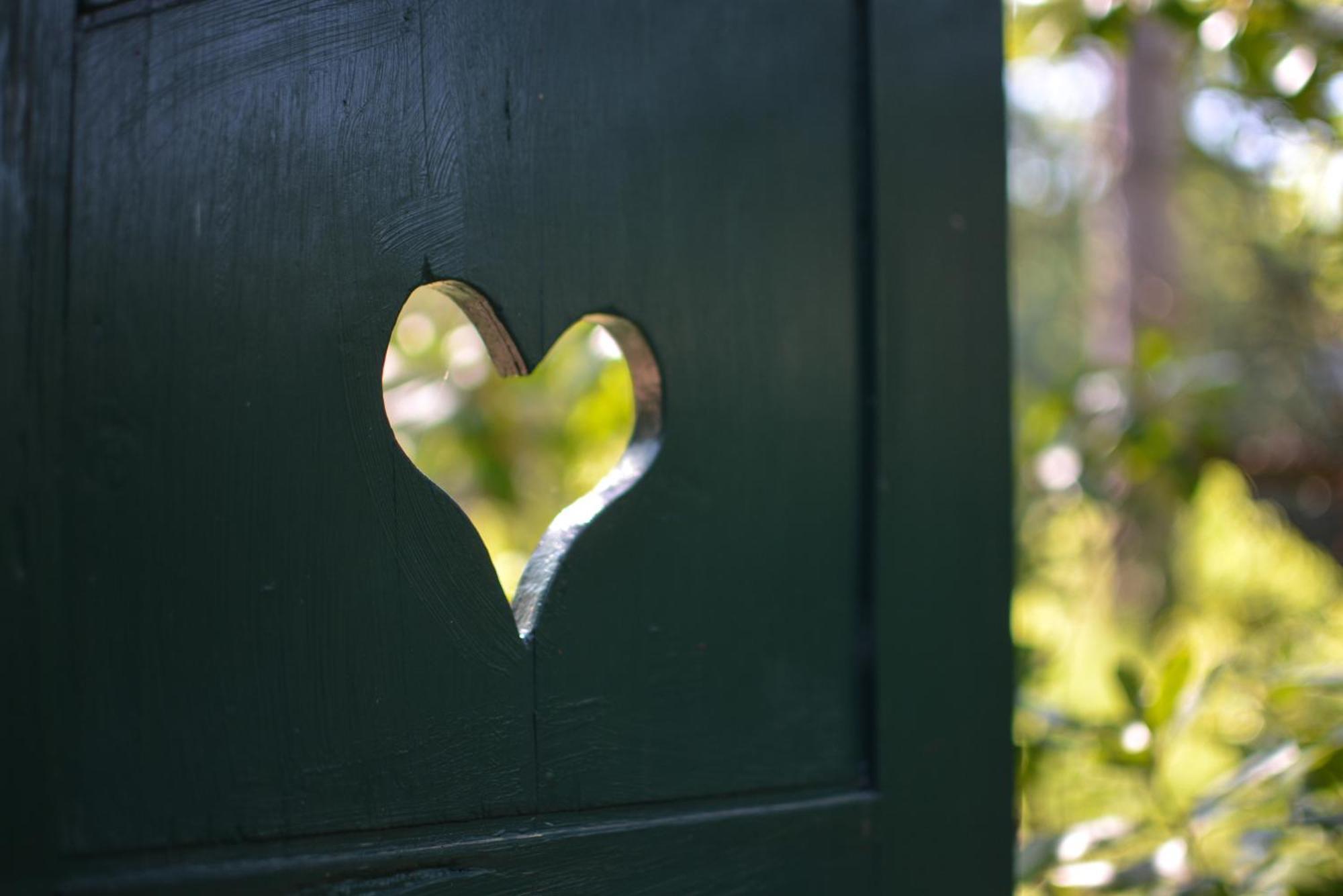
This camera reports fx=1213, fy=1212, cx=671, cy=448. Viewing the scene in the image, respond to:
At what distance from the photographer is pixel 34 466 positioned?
0.66m

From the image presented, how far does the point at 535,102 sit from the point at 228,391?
31 centimetres

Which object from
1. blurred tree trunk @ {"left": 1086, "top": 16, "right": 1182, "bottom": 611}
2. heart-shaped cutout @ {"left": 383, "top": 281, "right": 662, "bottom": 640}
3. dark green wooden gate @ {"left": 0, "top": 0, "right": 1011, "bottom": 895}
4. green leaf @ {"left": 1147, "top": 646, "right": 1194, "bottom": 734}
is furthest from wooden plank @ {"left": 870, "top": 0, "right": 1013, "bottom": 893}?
blurred tree trunk @ {"left": 1086, "top": 16, "right": 1182, "bottom": 611}

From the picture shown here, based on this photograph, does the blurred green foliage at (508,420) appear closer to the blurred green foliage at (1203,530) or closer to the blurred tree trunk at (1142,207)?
the blurred green foliage at (1203,530)

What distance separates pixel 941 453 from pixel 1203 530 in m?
2.95

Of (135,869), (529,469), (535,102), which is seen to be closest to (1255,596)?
(529,469)

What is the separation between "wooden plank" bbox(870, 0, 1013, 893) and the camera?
3.30 ft

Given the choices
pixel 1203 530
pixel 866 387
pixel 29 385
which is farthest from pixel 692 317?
pixel 1203 530

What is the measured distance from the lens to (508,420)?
2.45 m

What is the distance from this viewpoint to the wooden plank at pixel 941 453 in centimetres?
100

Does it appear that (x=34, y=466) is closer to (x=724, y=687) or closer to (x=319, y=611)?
(x=319, y=611)

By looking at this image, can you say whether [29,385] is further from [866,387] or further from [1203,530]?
[1203,530]

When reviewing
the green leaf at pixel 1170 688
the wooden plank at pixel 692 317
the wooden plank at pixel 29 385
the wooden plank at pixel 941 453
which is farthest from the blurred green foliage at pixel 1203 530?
the wooden plank at pixel 29 385

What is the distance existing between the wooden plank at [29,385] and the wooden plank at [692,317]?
9.3 inches

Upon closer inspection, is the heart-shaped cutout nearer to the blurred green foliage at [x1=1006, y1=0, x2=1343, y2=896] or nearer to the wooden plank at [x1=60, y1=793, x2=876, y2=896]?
Answer: the blurred green foliage at [x1=1006, y1=0, x2=1343, y2=896]
